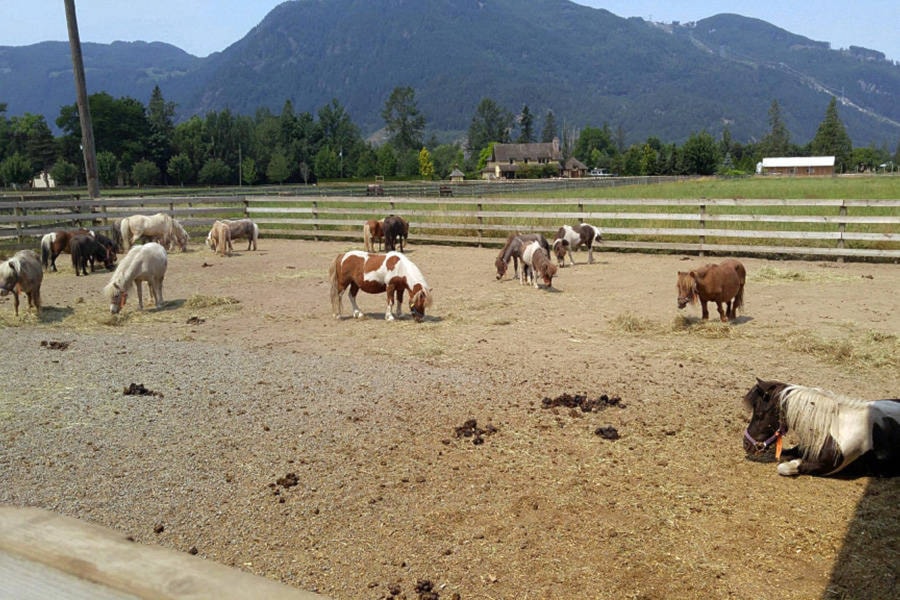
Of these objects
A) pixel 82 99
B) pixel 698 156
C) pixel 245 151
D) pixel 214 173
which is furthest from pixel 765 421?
pixel 698 156

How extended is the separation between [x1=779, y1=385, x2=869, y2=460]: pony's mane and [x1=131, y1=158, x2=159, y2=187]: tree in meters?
87.7

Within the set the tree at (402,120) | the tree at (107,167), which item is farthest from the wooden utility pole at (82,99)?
the tree at (402,120)

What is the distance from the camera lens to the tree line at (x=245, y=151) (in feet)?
282

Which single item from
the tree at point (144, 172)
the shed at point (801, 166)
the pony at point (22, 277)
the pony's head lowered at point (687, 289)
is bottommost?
the pony's head lowered at point (687, 289)

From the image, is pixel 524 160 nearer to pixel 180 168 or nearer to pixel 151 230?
pixel 180 168

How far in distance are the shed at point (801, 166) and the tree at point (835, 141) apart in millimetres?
3461

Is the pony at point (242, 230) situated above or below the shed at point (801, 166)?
below

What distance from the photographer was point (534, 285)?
12875 mm

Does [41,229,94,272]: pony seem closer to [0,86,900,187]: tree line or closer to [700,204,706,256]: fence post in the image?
[700,204,706,256]: fence post

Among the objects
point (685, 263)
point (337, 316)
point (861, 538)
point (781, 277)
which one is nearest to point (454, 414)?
point (861, 538)

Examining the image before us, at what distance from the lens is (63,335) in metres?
9.50

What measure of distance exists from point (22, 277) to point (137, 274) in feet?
5.31

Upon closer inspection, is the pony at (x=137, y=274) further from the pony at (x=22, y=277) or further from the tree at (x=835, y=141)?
the tree at (x=835, y=141)

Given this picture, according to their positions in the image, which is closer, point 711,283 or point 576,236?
point 711,283
